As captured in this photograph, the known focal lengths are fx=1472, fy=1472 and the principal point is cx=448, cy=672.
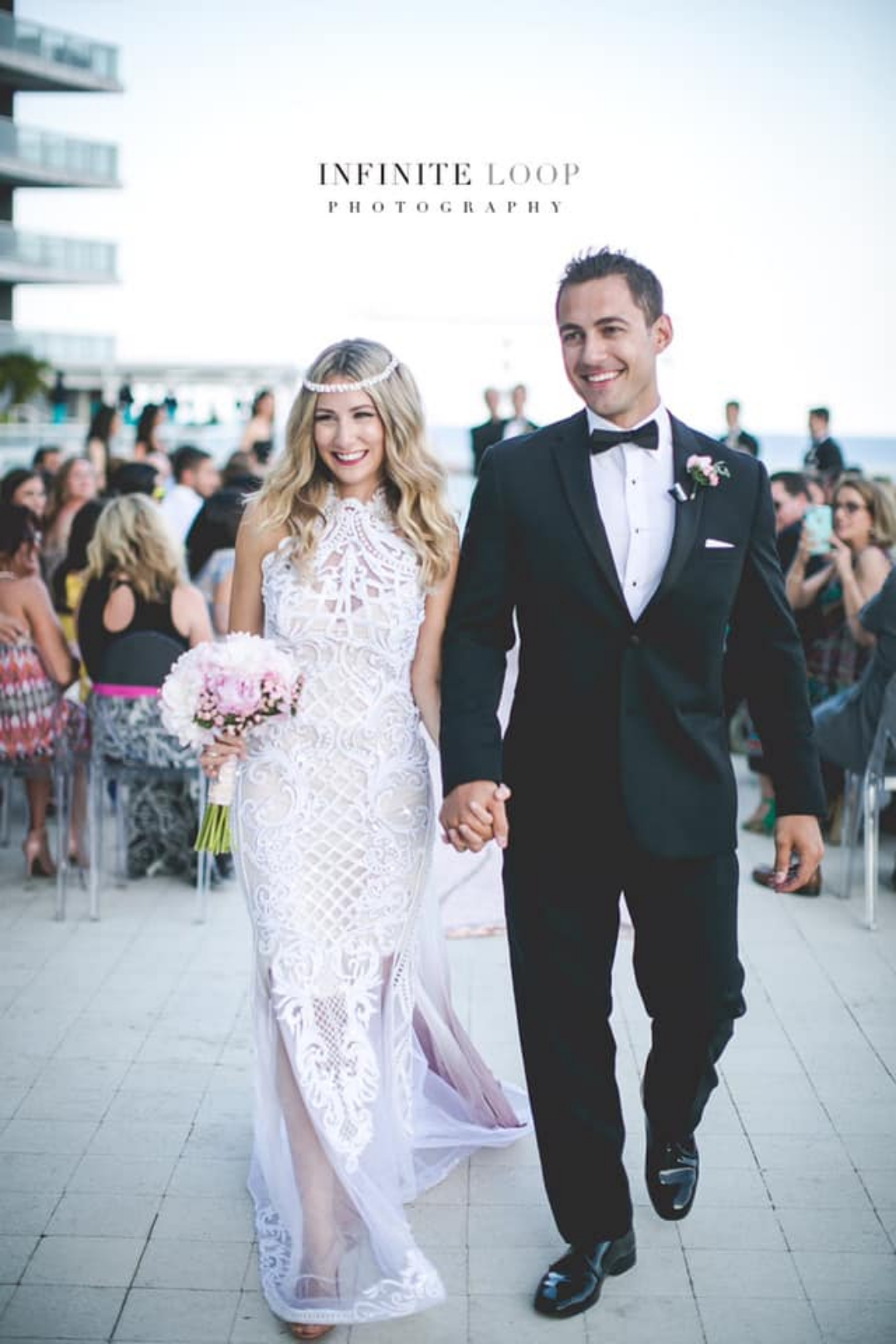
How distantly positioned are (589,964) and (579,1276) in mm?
719

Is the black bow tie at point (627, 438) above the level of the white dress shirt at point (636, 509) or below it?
above

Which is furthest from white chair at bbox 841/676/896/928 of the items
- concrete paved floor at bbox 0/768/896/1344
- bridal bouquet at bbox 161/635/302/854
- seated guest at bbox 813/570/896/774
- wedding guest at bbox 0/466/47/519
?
wedding guest at bbox 0/466/47/519

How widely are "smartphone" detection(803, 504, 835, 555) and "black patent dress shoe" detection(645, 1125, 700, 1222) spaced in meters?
4.78

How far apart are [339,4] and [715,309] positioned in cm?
335

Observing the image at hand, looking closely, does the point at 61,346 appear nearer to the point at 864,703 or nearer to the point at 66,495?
the point at 66,495

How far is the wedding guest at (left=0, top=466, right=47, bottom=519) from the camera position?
29.5 ft

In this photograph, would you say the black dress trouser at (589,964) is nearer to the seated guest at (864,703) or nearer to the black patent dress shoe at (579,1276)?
the black patent dress shoe at (579,1276)

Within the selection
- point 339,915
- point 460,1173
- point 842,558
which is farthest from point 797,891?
point 339,915

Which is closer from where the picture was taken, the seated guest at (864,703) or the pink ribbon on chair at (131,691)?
the seated guest at (864,703)

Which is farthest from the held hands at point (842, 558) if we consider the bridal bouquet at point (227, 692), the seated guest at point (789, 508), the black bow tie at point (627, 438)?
the bridal bouquet at point (227, 692)

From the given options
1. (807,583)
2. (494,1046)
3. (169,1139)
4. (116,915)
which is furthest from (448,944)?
(807,583)

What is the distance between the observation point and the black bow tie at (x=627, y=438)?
3355 millimetres

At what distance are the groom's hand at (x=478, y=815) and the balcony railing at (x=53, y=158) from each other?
39.9 metres

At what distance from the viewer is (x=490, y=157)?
6723 mm
